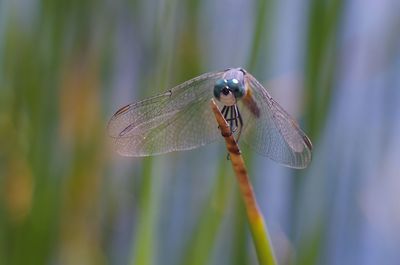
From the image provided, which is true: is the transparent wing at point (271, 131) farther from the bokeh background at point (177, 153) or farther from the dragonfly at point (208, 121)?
the bokeh background at point (177, 153)

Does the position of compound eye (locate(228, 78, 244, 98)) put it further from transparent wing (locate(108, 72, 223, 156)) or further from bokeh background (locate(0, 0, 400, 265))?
bokeh background (locate(0, 0, 400, 265))

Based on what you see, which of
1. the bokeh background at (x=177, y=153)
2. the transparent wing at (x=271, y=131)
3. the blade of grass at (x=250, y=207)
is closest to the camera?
the blade of grass at (x=250, y=207)

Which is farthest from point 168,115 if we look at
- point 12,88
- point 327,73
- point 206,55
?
point 206,55

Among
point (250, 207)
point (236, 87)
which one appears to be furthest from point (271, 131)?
point (250, 207)

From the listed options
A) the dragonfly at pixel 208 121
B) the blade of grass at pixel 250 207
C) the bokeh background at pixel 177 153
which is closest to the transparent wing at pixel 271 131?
the dragonfly at pixel 208 121

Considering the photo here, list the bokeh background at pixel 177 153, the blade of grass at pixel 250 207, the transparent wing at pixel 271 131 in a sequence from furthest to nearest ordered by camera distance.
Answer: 1. the bokeh background at pixel 177 153
2. the transparent wing at pixel 271 131
3. the blade of grass at pixel 250 207

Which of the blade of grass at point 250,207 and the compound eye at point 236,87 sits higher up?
the compound eye at point 236,87

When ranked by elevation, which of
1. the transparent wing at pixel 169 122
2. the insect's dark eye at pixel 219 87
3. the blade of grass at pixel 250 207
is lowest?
the blade of grass at pixel 250 207

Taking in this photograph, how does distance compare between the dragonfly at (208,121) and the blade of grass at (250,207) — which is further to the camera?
the dragonfly at (208,121)
